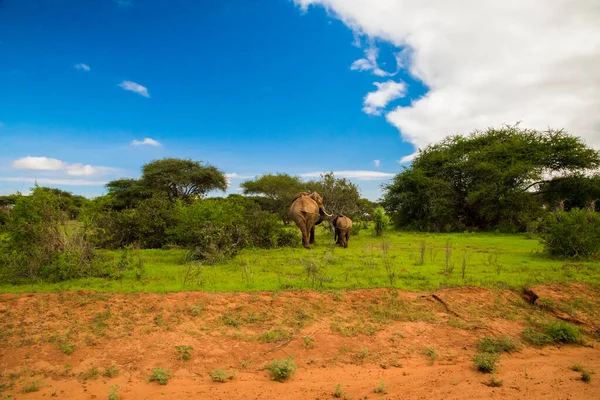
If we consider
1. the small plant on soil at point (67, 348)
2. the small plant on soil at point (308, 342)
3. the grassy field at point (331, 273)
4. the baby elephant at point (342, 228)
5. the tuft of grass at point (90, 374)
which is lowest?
the tuft of grass at point (90, 374)

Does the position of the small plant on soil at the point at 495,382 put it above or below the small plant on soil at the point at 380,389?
above

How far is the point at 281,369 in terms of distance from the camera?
5266 millimetres

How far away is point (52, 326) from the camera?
6.32m

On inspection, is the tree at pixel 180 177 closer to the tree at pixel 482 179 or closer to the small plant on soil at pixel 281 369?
the tree at pixel 482 179

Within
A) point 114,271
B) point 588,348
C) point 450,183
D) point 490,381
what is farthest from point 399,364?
point 450,183

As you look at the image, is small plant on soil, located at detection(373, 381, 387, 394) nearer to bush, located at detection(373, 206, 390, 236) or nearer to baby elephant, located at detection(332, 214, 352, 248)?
baby elephant, located at detection(332, 214, 352, 248)

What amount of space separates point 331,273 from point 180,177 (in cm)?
2452

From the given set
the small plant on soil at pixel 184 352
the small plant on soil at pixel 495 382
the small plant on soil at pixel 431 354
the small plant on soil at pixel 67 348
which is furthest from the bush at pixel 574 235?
the small plant on soil at pixel 67 348

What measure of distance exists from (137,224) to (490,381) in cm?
1353

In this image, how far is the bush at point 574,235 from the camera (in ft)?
38.9

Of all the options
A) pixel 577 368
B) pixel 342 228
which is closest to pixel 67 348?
pixel 577 368

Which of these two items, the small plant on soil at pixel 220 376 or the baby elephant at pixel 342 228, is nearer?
the small plant on soil at pixel 220 376

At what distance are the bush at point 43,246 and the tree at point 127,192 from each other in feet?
68.5

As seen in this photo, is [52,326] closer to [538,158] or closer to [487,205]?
[487,205]
